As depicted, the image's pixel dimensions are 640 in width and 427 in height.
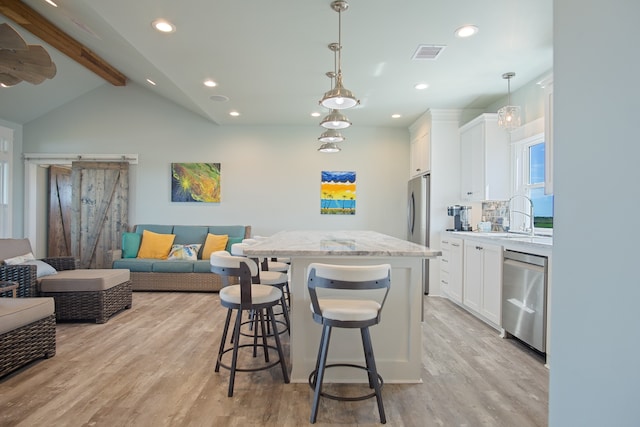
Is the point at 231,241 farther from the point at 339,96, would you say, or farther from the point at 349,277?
the point at 349,277

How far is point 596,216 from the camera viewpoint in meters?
0.75

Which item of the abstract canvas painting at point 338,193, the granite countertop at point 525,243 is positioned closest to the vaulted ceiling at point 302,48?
the abstract canvas painting at point 338,193

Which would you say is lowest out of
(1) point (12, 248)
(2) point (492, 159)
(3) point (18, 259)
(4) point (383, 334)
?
(4) point (383, 334)

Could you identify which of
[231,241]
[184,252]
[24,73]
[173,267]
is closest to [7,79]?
[24,73]

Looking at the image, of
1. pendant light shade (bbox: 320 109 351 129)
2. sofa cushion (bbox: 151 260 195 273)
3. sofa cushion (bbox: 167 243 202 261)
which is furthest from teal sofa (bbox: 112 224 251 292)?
pendant light shade (bbox: 320 109 351 129)

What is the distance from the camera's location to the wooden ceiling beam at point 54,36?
13.2ft

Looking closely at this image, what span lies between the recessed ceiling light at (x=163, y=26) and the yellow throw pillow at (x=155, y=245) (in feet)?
11.2

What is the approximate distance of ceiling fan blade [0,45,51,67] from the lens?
2.41m

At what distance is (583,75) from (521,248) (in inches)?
101

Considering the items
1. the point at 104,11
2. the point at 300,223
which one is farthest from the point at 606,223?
the point at 300,223

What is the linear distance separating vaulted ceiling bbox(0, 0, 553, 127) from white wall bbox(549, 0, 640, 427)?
2.14m

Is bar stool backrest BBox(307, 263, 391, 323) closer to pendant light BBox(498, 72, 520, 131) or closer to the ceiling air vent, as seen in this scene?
the ceiling air vent

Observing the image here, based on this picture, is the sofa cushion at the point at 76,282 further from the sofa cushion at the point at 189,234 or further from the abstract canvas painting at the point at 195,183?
the abstract canvas painting at the point at 195,183

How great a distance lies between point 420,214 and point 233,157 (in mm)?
3348
